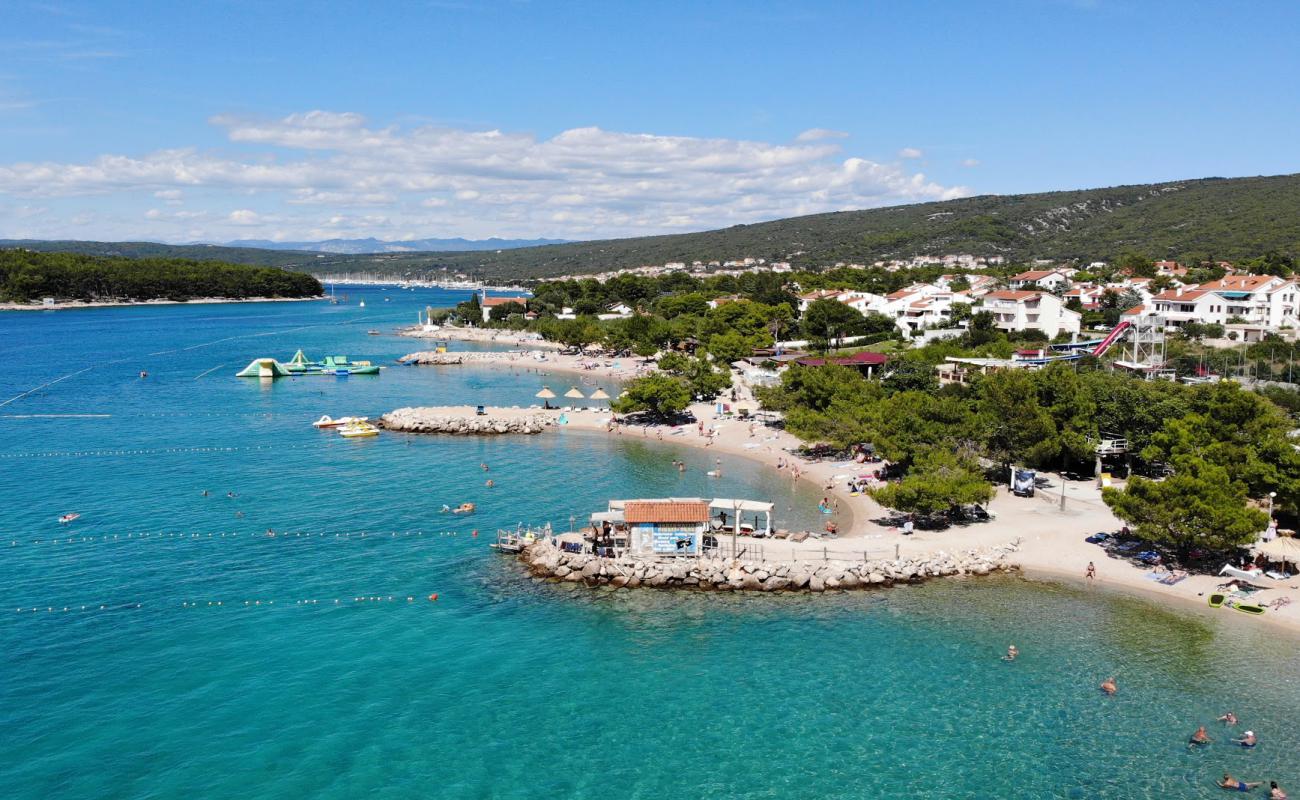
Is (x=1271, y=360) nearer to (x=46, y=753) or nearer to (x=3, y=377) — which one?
(x=46, y=753)

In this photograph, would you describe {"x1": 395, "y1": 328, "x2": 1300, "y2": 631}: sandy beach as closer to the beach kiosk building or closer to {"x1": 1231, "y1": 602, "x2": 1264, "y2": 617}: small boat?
{"x1": 1231, "y1": 602, "x2": 1264, "y2": 617}: small boat

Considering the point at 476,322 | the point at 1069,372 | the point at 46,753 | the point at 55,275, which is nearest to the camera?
the point at 46,753

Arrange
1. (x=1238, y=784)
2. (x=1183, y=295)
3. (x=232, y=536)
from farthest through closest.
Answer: (x=1183, y=295) → (x=232, y=536) → (x=1238, y=784)

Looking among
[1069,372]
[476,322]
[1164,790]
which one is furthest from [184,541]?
[476,322]

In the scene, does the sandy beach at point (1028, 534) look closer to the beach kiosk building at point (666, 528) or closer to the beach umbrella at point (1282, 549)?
the beach umbrella at point (1282, 549)

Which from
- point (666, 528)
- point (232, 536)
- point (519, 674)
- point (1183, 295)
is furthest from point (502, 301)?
point (519, 674)

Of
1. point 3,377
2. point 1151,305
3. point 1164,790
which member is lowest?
point 1164,790

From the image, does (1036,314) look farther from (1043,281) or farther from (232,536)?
(232,536)

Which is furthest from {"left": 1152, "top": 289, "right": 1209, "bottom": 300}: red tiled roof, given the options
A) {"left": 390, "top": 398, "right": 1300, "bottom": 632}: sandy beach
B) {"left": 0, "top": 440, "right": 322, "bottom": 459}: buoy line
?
{"left": 0, "top": 440, "right": 322, "bottom": 459}: buoy line
